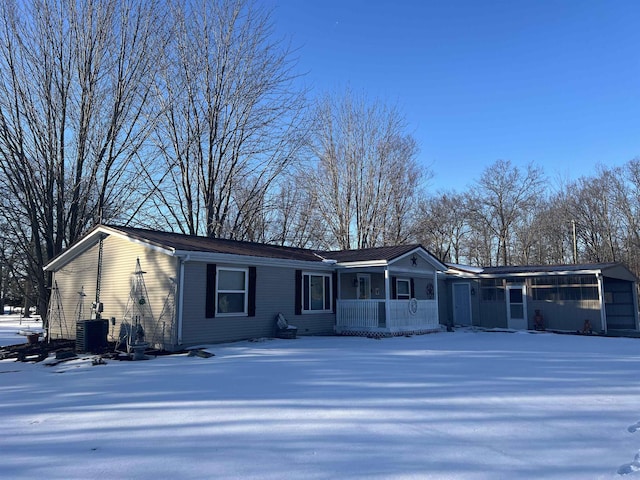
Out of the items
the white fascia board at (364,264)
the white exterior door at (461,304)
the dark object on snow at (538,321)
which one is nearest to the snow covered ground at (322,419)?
the white fascia board at (364,264)

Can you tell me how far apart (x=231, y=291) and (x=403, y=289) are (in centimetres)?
769

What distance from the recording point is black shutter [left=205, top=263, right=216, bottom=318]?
37.7 feet

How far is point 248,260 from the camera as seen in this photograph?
1248 cm

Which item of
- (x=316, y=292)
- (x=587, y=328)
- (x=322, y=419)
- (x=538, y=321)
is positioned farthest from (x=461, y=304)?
(x=322, y=419)

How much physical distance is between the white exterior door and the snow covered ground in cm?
1082

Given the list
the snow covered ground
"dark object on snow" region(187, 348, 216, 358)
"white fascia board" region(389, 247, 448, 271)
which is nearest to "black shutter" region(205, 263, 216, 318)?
"dark object on snow" region(187, 348, 216, 358)

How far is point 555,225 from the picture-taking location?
34.4 meters

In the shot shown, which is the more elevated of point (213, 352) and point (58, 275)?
point (58, 275)

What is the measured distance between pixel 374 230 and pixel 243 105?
35.3 feet

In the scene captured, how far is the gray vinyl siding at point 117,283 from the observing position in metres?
11.2

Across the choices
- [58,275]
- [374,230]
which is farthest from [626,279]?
[58,275]

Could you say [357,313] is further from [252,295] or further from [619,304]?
[619,304]

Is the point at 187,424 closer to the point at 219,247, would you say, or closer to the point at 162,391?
the point at 162,391

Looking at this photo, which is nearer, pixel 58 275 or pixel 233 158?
pixel 58 275
